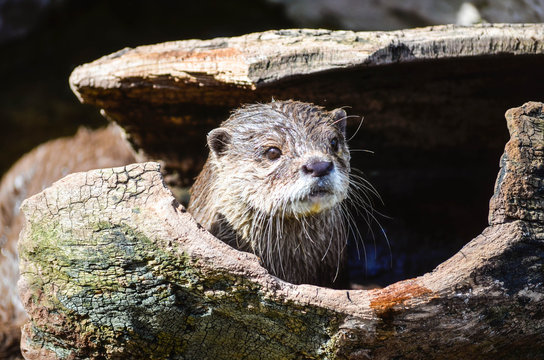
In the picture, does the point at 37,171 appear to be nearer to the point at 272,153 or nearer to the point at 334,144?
the point at 272,153

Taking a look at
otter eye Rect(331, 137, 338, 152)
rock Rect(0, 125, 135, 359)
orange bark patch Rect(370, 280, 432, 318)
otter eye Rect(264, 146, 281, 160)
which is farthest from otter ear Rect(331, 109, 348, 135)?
rock Rect(0, 125, 135, 359)

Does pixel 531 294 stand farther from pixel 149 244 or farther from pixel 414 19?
pixel 414 19

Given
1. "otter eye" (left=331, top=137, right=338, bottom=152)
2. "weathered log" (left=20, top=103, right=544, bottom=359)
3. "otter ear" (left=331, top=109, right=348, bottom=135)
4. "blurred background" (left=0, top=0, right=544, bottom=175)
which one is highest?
"blurred background" (left=0, top=0, right=544, bottom=175)

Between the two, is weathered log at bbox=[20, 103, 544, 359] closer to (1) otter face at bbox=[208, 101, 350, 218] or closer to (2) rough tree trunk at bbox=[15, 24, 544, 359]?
(2) rough tree trunk at bbox=[15, 24, 544, 359]

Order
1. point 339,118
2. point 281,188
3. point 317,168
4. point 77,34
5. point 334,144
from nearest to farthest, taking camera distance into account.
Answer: point 317,168 < point 281,188 < point 334,144 < point 339,118 < point 77,34

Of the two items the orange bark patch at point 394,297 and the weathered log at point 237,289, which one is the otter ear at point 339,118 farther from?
the orange bark patch at point 394,297

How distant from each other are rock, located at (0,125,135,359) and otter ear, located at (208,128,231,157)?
122 centimetres

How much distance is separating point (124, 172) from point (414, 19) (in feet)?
12.6

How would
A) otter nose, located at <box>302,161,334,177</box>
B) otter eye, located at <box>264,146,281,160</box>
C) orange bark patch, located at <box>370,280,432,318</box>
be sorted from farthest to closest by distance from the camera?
otter eye, located at <box>264,146,281,160</box>
otter nose, located at <box>302,161,334,177</box>
orange bark patch, located at <box>370,280,432,318</box>

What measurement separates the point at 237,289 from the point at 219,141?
88 centimetres

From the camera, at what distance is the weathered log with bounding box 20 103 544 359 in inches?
93.9

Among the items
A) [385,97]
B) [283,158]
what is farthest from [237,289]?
[385,97]

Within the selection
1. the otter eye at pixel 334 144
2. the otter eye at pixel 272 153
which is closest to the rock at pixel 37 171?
the otter eye at pixel 272 153

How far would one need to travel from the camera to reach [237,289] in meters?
2.41
